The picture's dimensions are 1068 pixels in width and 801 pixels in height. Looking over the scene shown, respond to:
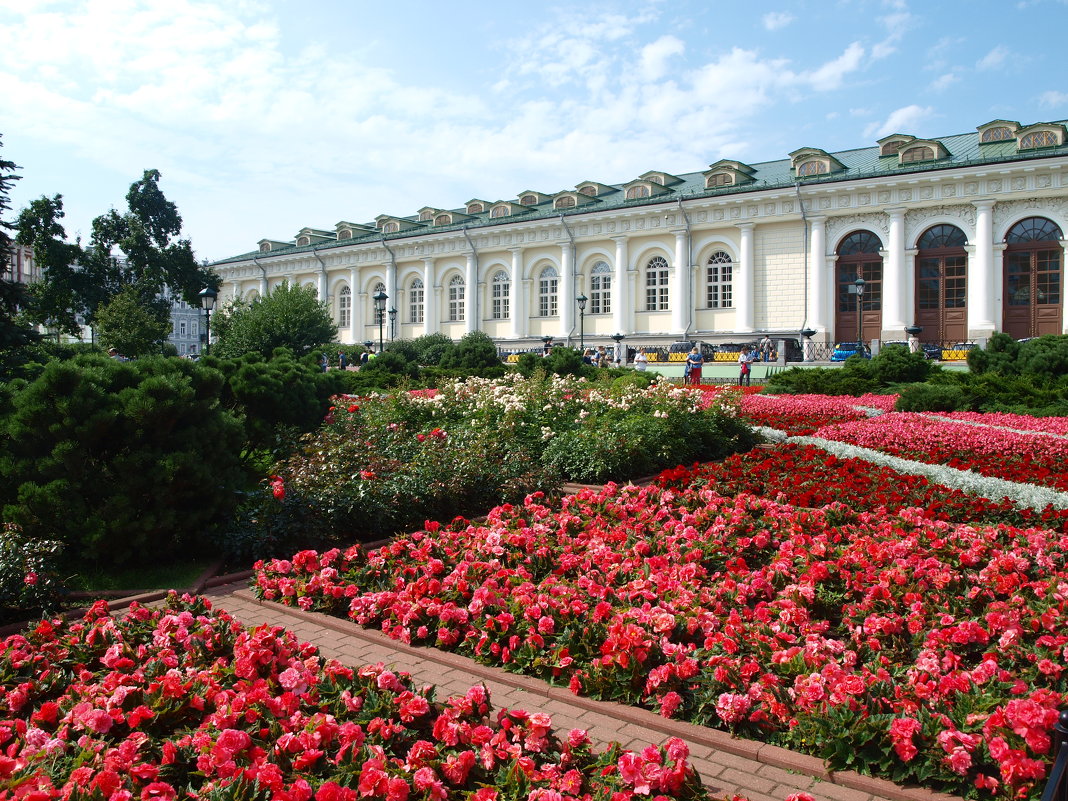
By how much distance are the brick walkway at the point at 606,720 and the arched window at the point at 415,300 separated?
43.9m

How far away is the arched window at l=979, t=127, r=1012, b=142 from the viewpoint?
3219cm

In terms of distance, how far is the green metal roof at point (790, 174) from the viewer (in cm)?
3097

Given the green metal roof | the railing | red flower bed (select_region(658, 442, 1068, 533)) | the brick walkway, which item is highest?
the green metal roof

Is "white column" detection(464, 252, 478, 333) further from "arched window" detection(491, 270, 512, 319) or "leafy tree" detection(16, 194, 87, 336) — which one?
"leafy tree" detection(16, 194, 87, 336)

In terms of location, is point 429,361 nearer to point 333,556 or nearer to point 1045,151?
point 333,556

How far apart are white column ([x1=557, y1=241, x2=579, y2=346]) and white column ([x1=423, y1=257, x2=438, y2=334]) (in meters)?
8.70

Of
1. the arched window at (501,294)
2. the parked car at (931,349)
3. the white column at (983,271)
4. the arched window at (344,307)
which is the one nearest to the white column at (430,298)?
the arched window at (501,294)

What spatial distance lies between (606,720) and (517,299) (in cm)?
3965

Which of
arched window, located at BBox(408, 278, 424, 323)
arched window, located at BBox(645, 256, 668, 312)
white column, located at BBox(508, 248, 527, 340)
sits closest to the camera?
arched window, located at BBox(645, 256, 668, 312)

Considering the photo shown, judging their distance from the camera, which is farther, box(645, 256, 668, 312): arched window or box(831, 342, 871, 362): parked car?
box(645, 256, 668, 312): arched window

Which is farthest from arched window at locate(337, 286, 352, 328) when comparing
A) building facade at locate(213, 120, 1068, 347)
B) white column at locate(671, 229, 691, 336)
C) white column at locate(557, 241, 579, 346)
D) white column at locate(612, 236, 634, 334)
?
white column at locate(671, 229, 691, 336)

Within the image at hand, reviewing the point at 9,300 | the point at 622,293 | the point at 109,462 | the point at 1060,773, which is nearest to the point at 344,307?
the point at 622,293

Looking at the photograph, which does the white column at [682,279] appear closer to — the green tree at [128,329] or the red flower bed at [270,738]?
the green tree at [128,329]

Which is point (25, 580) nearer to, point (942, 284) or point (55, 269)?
point (942, 284)
